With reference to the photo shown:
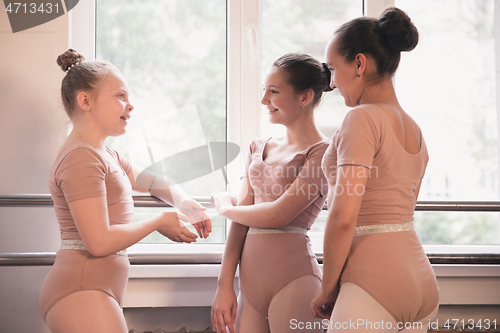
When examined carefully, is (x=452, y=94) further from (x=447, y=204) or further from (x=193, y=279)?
A: (x=193, y=279)

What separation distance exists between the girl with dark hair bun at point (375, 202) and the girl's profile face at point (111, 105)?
0.59m

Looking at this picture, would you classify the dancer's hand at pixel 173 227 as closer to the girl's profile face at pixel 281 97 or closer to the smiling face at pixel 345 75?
the girl's profile face at pixel 281 97

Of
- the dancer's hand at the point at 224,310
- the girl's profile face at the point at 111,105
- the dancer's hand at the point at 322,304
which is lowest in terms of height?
the dancer's hand at the point at 224,310

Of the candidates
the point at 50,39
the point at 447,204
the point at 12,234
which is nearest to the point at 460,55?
the point at 447,204

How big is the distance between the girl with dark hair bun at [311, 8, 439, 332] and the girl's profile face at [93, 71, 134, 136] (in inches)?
23.4

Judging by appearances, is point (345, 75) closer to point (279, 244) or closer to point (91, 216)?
point (279, 244)

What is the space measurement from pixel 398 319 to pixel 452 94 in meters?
1.49

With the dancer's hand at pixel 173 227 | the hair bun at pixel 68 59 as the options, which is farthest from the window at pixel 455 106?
the hair bun at pixel 68 59

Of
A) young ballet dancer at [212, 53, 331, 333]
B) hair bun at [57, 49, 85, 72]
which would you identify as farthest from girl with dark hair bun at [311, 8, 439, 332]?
hair bun at [57, 49, 85, 72]

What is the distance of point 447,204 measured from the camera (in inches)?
57.7

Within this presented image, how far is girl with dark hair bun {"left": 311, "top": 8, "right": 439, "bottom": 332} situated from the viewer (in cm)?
85

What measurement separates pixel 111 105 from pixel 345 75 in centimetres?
65

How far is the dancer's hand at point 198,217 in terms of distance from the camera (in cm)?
122

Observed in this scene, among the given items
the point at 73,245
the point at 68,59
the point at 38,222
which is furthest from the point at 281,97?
the point at 38,222
